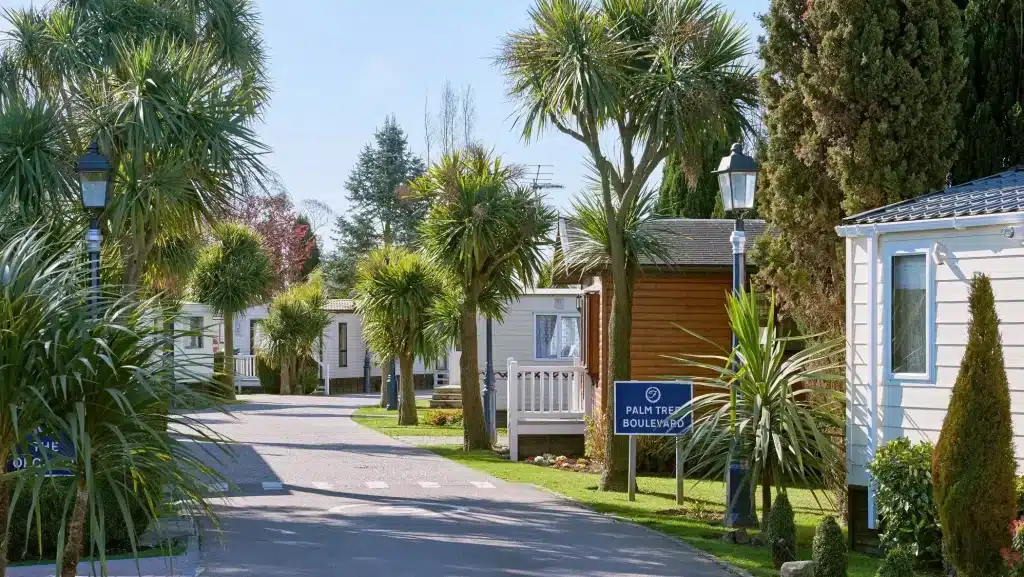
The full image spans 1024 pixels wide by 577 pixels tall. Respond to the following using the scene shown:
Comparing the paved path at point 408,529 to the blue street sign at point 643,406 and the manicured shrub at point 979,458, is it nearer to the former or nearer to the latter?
the blue street sign at point 643,406

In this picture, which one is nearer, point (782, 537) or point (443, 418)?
point (782, 537)

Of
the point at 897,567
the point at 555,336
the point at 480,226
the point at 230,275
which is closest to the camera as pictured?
the point at 897,567

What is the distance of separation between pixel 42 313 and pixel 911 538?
24.1ft

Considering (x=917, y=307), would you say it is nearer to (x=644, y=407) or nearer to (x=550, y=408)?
(x=644, y=407)

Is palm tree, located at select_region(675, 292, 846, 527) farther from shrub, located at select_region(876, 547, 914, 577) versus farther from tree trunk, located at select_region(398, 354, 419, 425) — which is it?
tree trunk, located at select_region(398, 354, 419, 425)

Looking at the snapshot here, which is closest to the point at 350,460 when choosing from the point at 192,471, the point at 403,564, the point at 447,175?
the point at 447,175

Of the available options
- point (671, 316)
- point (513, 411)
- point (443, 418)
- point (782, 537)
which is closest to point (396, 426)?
point (443, 418)

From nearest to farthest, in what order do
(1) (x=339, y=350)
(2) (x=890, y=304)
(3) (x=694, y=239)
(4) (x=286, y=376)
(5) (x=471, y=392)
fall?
(2) (x=890, y=304), (3) (x=694, y=239), (5) (x=471, y=392), (4) (x=286, y=376), (1) (x=339, y=350)

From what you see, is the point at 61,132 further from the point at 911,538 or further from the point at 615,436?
the point at 911,538

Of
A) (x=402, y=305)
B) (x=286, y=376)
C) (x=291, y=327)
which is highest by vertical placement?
(x=402, y=305)

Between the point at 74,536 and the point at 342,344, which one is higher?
the point at 342,344

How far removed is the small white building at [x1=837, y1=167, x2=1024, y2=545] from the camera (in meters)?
10.3

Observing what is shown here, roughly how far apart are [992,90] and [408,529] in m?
8.61

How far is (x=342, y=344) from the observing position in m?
48.0
